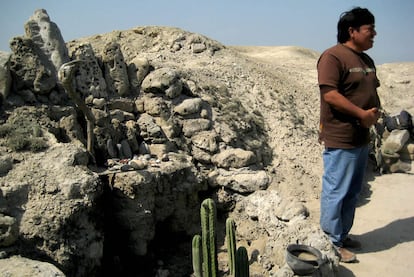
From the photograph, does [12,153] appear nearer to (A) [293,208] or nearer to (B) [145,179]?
(B) [145,179]

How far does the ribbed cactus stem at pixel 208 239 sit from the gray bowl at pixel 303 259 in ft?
2.71

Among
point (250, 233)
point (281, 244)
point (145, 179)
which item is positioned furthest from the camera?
point (250, 233)

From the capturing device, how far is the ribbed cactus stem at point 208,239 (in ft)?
13.6

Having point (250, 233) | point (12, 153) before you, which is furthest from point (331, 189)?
point (12, 153)

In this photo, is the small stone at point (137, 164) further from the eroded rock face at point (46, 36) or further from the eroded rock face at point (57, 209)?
the eroded rock face at point (46, 36)

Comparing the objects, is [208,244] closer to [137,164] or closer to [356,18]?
[137,164]

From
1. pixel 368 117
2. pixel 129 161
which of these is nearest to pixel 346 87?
pixel 368 117

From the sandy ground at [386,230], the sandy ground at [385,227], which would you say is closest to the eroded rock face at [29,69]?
the sandy ground at [385,227]

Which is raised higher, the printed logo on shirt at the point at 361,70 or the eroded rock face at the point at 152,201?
the printed logo on shirt at the point at 361,70

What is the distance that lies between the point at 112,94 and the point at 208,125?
5.95 ft

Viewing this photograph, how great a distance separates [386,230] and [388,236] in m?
0.20

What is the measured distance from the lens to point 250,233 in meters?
5.68

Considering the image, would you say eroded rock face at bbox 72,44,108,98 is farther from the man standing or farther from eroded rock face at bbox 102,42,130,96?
the man standing

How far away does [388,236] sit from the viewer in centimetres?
483
